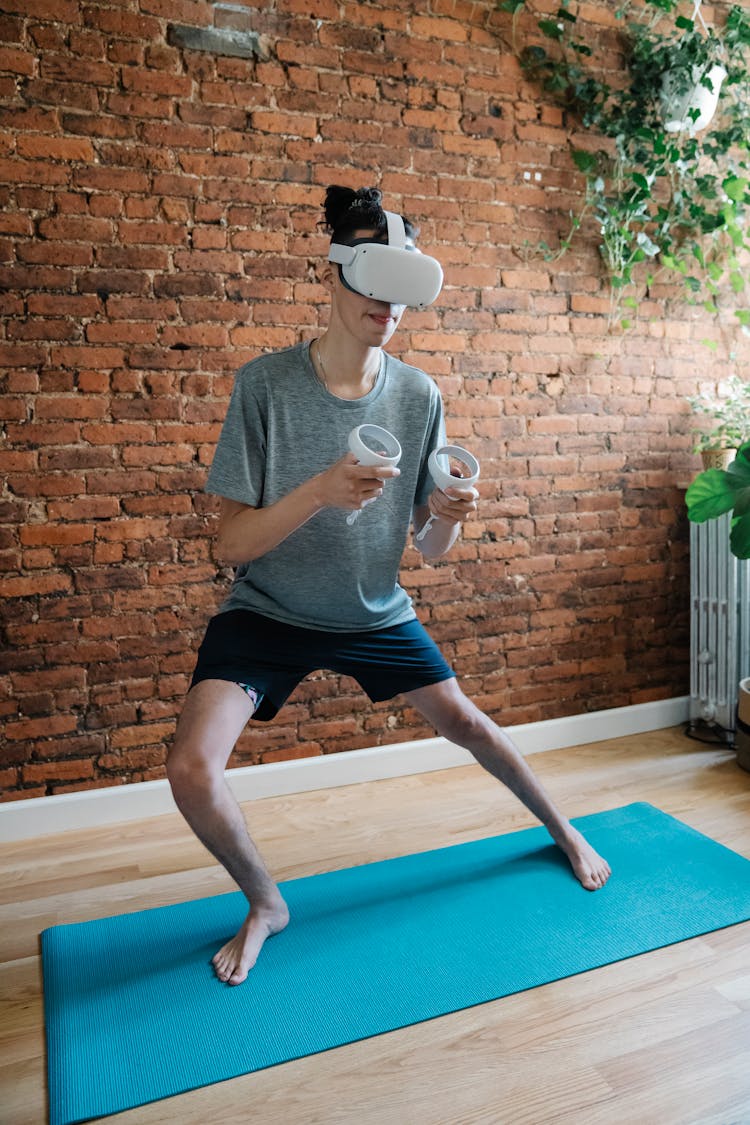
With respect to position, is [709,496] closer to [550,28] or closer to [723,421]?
[723,421]

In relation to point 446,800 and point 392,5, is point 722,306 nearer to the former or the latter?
point 392,5

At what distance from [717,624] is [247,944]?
2027 mm

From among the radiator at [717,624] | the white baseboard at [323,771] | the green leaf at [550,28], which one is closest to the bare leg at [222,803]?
the white baseboard at [323,771]

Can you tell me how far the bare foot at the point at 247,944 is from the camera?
65.9 inches

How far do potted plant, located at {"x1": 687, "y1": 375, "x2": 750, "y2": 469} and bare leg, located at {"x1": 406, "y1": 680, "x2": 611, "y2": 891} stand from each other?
5.08 feet

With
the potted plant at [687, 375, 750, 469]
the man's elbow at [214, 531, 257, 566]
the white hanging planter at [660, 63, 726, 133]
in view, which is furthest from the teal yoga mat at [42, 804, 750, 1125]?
the white hanging planter at [660, 63, 726, 133]

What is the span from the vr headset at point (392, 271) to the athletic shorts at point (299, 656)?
0.72m

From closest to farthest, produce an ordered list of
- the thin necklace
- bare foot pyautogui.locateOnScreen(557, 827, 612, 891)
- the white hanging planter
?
1. the thin necklace
2. bare foot pyautogui.locateOnScreen(557, 827, 612, 891)
3. the white hanging planter

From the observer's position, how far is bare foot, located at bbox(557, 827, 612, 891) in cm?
201

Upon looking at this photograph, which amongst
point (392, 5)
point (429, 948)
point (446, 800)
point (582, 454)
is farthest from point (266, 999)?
point (392, 5)

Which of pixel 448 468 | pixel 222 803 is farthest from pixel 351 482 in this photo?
pixel 222 803

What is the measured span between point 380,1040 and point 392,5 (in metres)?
2.75

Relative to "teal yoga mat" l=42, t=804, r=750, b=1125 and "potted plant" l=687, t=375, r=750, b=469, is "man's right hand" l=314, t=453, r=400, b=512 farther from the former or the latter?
"potted plant" l=687, t=375, r=750, b=469

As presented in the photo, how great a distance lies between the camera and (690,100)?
9.11 ft
